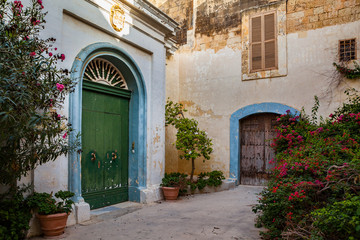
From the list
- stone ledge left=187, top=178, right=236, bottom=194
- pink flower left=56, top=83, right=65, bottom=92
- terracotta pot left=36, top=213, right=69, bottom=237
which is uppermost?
pink flower left=56, top=83, right=65, bottom=92

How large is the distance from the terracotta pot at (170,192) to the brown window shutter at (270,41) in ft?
14.6

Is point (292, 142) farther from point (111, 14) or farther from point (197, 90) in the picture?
point (111, 14)

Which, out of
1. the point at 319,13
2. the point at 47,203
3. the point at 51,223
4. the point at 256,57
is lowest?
the point at 51,223

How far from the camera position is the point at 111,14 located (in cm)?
568

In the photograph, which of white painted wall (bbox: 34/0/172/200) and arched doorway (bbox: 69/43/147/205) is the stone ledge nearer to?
white painted wall (bbox: 34/0/172/200)

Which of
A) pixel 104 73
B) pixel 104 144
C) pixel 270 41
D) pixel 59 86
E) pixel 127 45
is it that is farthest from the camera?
pixel 270 41

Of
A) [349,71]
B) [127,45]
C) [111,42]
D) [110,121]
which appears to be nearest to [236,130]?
[349,71]

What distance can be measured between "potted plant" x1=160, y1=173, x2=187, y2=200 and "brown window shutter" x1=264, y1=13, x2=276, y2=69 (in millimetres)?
4176

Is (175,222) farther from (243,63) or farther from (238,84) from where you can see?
(243,63)

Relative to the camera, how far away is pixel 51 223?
158 inches

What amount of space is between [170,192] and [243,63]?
14.7ft

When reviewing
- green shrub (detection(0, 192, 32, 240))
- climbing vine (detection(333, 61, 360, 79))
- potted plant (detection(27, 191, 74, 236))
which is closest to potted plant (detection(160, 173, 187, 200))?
potted plant (detection(27, 191, 74, 236))

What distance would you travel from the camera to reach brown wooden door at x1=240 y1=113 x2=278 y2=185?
8.25 m

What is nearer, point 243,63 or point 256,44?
point 256,44
